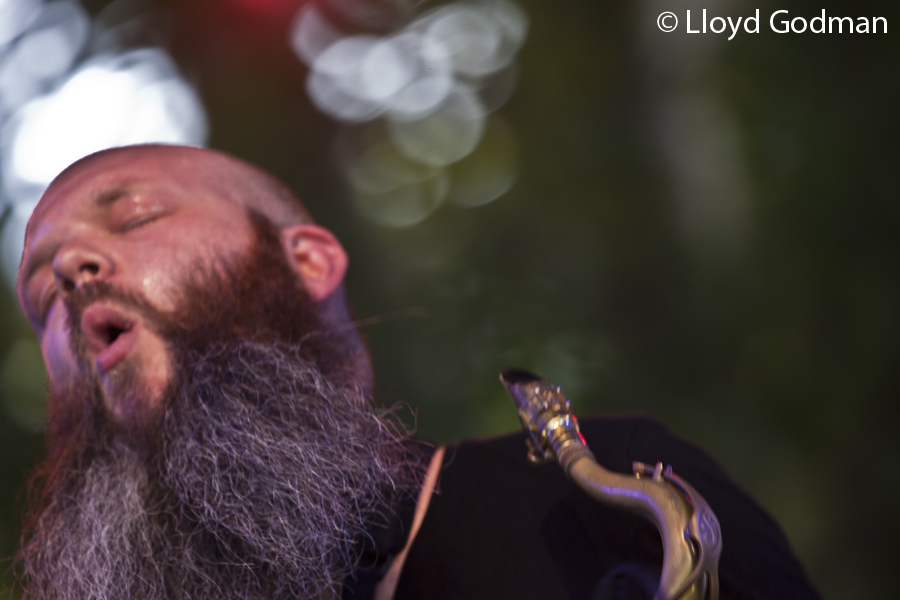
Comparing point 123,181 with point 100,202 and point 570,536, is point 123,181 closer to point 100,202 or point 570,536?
point 100,202

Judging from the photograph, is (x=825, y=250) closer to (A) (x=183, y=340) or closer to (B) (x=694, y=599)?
(B) (x=694, y=599)

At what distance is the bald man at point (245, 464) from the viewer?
3.43ft

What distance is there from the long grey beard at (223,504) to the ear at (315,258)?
0.27 metres

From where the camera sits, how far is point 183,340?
44.9 inches

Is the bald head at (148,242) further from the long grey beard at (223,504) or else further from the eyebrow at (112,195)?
the long grey beard at (223,504)

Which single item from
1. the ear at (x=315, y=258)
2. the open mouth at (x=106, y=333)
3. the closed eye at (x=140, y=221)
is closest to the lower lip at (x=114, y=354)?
the open mouth at (x=106, y=333)

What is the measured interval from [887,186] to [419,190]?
1514 mm

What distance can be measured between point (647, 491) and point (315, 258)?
32.4 inches

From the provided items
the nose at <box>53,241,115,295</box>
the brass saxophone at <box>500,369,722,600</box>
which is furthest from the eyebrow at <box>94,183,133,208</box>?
the brass saxophone at <box>500,369,722,600</box>

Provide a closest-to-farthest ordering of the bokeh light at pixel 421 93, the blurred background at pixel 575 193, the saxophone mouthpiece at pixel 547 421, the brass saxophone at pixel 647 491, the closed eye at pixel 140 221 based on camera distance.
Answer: the brass saxophone at pixel 647 491 < the saxophone mouthpiece at pixel 547 421 < the closed eye at pixel 140 221 < the blurred background at pixel 575 193 < the bokeh light at pixel 421 93

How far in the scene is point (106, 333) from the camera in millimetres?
1165

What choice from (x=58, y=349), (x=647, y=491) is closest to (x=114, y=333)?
(x=58, y=349)

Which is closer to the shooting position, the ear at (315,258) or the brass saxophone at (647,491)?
the brass saxophone at (647,491)

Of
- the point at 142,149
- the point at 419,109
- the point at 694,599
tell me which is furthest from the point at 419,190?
the point at 694,599
